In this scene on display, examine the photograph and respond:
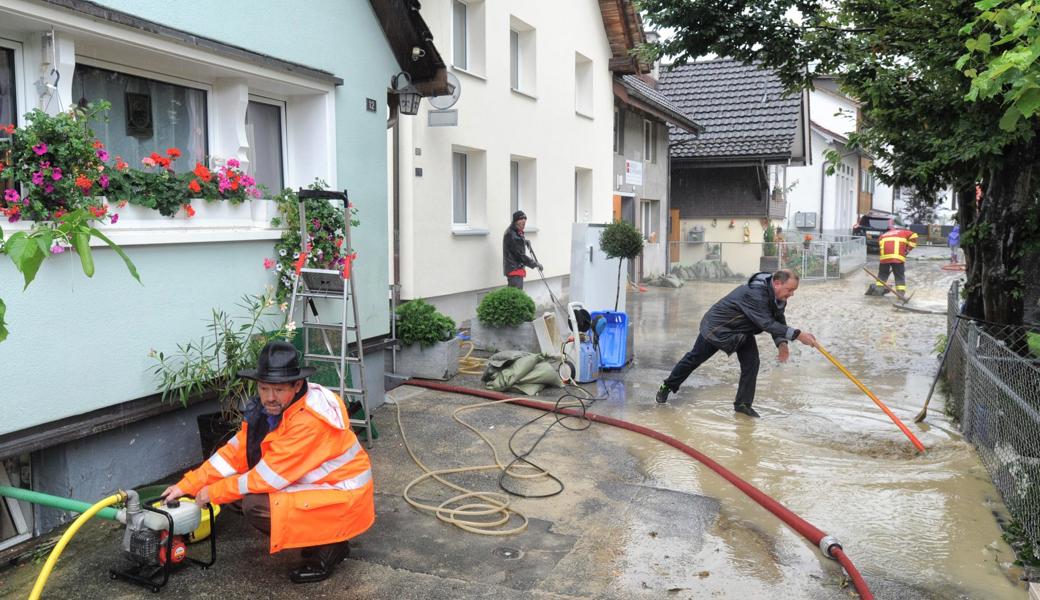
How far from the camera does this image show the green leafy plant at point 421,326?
28.8 ft

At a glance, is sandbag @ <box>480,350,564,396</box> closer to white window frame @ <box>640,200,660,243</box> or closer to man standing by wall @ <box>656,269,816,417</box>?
man standing by wall @ <box>656,269,816,417</box>

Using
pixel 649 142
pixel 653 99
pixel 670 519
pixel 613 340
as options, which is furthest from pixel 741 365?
pixel 649 142

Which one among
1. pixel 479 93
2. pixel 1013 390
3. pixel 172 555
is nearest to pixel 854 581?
pixel 1013 390

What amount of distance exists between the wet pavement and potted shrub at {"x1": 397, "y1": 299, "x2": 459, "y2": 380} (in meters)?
0.30

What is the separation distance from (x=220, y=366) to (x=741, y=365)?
4830mm

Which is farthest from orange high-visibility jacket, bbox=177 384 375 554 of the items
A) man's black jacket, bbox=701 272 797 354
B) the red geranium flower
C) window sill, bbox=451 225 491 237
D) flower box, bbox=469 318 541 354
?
window sill, bbox=451 225 491 237

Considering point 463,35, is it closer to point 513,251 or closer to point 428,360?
point 513,251

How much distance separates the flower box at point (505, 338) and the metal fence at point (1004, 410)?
468 centimetres

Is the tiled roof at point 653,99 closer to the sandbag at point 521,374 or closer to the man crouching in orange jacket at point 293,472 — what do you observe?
the sandbag at point 521,374

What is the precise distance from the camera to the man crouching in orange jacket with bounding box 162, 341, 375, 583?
13.1ft

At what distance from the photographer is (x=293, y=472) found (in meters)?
4.02

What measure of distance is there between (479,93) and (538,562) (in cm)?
870

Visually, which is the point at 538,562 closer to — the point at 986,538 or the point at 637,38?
the point at 986,538

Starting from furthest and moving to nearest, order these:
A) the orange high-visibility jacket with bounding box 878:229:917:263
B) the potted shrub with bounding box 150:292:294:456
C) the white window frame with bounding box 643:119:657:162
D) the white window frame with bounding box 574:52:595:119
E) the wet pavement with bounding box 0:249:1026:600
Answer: the white window frame with bounding box 643:119:657:162 → the orange high-visibility jacket with bounding box 878:229:917:263 → the white window frame with bounding box 574:52:595:119 → the potted shrub with bounding box 150:292:294:456 → the wet pavement with bounding box 0:249:1026:600
